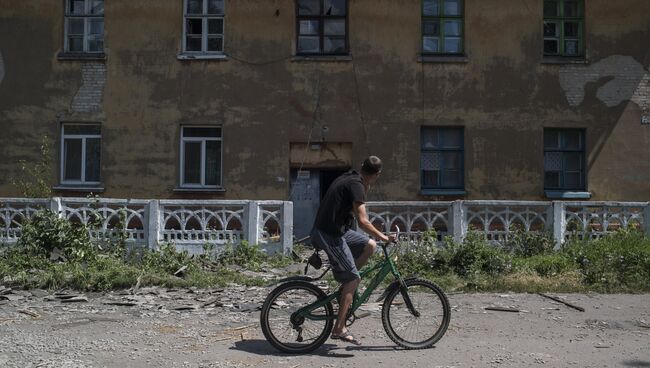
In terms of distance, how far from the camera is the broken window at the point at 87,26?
16.4 metres

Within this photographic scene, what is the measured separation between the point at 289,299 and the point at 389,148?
32.1 feet

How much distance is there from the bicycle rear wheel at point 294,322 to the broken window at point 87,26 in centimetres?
1208

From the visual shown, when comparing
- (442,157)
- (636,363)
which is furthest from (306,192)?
(636,363)

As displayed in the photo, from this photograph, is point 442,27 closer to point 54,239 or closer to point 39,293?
point 54,239

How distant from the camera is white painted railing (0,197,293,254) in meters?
11.3

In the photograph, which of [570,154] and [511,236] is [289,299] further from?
[570,154]

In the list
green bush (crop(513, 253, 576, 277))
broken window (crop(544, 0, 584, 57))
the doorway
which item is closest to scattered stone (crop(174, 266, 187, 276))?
green bush (crop(513, 253, 576, 277))

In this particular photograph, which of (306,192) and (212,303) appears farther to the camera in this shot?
(306,192)

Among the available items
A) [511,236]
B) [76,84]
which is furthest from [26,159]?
[511,236]

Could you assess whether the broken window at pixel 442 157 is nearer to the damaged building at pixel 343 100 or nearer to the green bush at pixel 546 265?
the damaged building at pixel 343 100

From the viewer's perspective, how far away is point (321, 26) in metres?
16.2

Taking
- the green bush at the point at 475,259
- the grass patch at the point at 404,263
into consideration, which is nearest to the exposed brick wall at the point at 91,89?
the grass patch at the point at 404,263

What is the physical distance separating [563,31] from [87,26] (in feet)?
38.9

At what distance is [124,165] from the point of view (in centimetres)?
1611
